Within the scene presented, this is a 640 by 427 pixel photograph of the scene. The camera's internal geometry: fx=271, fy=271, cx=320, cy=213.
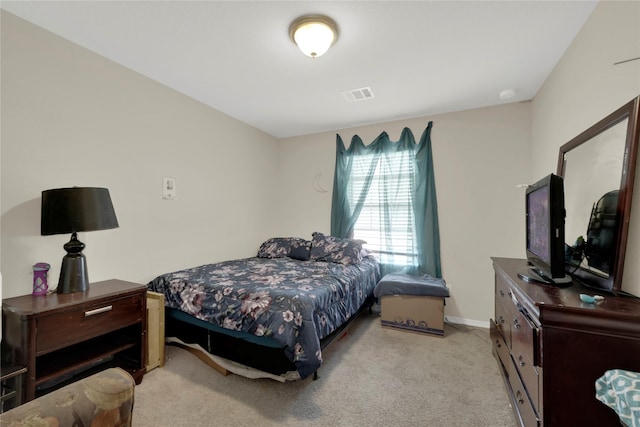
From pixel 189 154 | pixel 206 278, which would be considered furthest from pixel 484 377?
pixel 189 154

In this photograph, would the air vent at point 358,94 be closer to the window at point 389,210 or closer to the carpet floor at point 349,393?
the window at point 389,210

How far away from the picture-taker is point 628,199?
126 cm

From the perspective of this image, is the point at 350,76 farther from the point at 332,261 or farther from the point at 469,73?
the point at 332,261

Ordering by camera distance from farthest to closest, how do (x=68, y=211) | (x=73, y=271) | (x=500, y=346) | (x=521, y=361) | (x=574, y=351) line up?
(x=500, y=346)
(x=73, y=271)
(x=68, y=211)
(x=521, y=361)
(x=574, y=351)

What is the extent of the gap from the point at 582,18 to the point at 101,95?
11.5ft

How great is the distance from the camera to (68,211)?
5.66 ft

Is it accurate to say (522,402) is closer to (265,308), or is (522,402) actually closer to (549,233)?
(549,233)

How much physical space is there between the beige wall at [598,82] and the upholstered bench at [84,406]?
6.82 feet

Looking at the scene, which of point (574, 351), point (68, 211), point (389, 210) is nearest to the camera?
point (574, 351)

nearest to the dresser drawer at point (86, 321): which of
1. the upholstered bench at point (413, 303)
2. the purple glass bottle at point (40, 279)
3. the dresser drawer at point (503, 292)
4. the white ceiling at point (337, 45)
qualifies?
the purple glass bottle at point (40, 279)

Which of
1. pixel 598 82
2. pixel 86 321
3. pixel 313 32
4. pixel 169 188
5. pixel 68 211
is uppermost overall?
pixel 313 32

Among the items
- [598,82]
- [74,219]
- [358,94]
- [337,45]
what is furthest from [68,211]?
[598,82]

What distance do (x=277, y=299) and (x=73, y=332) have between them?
4.07 feet

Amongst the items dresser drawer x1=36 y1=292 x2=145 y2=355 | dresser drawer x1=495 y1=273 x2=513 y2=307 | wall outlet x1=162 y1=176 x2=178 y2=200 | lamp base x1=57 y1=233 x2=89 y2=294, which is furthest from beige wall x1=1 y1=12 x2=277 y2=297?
dresser drawer x1=495 y1=273 x2=513 y2=307
